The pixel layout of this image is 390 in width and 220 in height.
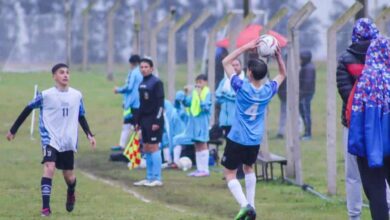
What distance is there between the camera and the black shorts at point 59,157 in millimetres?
15109

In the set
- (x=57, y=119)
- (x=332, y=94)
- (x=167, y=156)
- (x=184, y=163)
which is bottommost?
(x=184, y=163)

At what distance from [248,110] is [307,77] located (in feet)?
28.9

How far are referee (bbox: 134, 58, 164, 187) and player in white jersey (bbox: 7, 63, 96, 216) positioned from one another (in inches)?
141

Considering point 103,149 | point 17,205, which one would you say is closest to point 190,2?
point 103,149

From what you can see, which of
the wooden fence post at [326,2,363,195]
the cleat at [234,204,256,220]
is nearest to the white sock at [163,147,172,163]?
the wooden fence post at [326,2,363,195]

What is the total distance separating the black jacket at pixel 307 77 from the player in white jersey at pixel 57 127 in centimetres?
684

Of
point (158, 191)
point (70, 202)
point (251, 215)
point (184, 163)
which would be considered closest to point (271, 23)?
point (158, 191)

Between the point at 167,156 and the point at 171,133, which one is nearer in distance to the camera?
the point at 167,156

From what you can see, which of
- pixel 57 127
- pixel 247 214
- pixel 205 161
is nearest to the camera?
pixel 247 214

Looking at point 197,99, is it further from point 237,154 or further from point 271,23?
point 237,154

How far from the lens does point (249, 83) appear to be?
14422 millimetres

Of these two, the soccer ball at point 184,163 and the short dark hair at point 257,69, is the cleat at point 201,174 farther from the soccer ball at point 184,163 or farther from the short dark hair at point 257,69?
the short dark hair at point 257,69

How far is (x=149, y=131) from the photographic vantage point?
18875 millimetres

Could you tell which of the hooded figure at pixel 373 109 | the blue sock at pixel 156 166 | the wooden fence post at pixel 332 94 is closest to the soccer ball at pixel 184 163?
the blue sock at pixel 156 166
